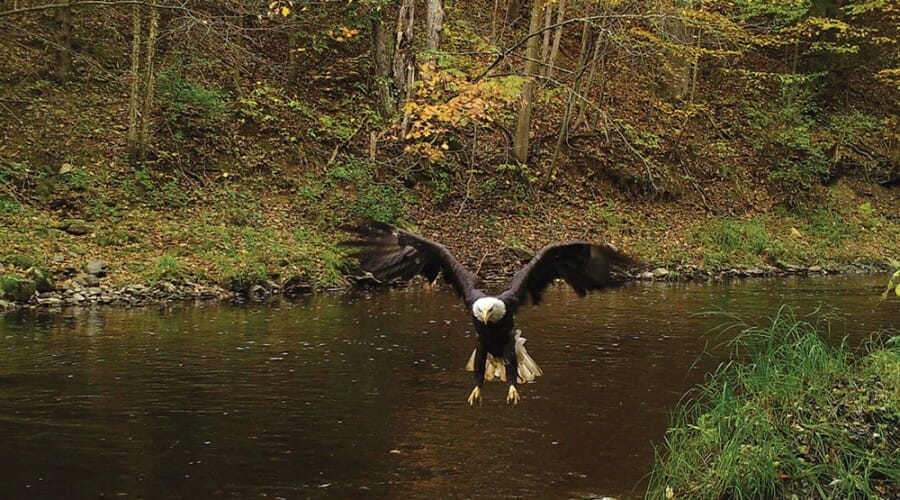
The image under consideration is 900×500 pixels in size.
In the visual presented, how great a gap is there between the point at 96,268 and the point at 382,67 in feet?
32.5

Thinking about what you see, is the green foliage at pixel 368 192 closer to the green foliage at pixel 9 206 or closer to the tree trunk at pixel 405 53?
the tree trunk at pixel 405 53

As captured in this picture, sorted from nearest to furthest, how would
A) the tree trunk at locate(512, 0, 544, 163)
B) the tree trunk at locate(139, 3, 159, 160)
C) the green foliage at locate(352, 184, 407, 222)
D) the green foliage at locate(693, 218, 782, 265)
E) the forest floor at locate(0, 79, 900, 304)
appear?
the forest floor at locate(0, 79, 900, 304)
the tree trunk at locate(139, 3, 159, 160)
the green foliage at locate(352, 184, 407, 222)
the tree trunk at locate(512, 0, 544, 163)
the green foliage at locate(693, 218, 782, 265)

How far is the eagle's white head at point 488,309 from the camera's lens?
22.5 feet

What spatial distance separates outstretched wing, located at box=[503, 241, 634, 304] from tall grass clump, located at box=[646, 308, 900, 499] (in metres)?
1.75

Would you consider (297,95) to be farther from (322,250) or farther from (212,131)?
(322,250)

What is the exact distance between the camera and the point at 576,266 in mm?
7629

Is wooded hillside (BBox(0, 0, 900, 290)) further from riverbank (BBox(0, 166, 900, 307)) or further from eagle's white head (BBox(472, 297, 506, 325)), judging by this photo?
eagle's white head (BBox(472, 297, 506, 325))

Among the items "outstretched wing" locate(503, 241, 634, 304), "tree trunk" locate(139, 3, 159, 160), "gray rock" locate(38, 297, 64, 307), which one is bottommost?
"gray rock" locate(38, 297, 64, 307)

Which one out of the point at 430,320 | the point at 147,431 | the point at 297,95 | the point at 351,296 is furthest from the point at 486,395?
the point at 297,95

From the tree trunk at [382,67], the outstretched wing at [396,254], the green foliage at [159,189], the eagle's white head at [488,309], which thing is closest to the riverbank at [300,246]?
the green foliage at [159,189]

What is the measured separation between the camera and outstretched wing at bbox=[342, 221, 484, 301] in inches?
303

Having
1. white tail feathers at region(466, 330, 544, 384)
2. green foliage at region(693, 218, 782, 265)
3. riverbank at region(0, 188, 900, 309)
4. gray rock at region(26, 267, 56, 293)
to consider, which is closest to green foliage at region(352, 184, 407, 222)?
riverbank at region(0, 188, 900, 309)

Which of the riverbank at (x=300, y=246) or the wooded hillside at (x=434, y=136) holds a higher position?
the wooded hillside at (x=434, y=136)

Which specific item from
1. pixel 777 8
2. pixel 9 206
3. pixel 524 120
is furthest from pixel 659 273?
pixel 9 206
